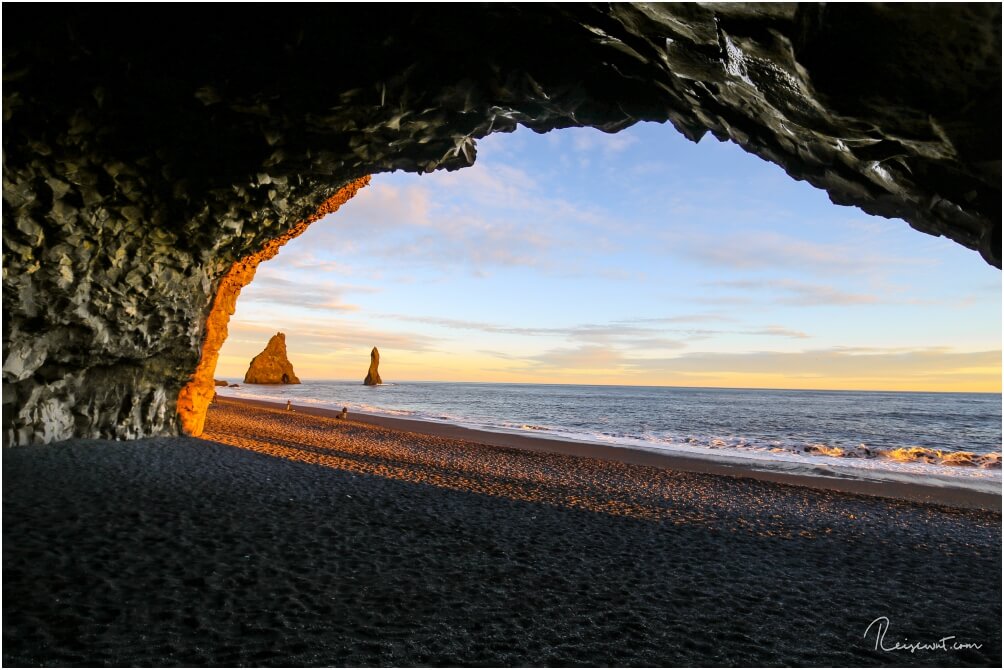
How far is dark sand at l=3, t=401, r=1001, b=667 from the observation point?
482 centimetres

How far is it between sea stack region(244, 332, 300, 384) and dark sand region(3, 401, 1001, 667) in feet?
393

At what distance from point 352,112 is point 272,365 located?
4997 inches

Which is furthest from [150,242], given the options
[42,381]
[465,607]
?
[465,607]

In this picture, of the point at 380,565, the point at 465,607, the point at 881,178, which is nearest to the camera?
the point at 465,607

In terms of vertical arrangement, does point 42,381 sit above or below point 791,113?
below

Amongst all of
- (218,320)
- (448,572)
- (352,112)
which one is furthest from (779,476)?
(218,320)

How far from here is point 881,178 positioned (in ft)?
25.3

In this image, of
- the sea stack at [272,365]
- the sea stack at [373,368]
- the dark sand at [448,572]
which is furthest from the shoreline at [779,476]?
the sea stack at [373,368]

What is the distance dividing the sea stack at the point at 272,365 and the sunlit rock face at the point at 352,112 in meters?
118

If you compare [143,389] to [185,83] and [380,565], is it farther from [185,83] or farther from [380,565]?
[380,565]

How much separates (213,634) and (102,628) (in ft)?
3.37

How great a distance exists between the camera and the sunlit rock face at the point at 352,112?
5562 millimetres
